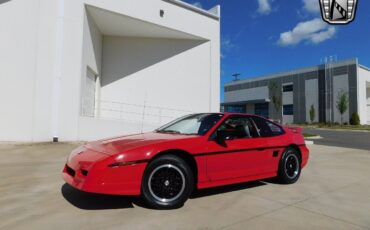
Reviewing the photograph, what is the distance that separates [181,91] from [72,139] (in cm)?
732

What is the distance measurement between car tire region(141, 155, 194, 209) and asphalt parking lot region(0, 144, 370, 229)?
0.14 metres

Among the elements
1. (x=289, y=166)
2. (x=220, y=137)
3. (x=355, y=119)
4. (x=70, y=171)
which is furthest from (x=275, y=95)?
(x=70, y=171)

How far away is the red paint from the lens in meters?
3.72

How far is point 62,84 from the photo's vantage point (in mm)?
11734

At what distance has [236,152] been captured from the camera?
472cm

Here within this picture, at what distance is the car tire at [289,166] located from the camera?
5566 mm

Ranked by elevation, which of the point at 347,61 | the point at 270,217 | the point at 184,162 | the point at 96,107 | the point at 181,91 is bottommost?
the point at 270,217

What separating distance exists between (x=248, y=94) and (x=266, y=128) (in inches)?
2284

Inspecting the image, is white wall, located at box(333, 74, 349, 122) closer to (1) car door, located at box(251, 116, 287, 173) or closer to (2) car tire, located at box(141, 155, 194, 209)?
(1) car door, located at box(251, 116, 287, 173)

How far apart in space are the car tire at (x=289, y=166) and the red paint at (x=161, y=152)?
13 centimetres

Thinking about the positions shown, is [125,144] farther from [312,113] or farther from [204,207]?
[312,113]

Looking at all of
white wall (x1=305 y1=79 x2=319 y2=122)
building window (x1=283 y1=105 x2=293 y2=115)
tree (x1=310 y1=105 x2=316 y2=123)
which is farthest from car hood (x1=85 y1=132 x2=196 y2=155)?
building window (x1=283 y1=105 x2=293 y2=115)

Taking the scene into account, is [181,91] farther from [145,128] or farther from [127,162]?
[127,162]

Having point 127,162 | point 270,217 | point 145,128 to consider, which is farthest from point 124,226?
point 145,128
